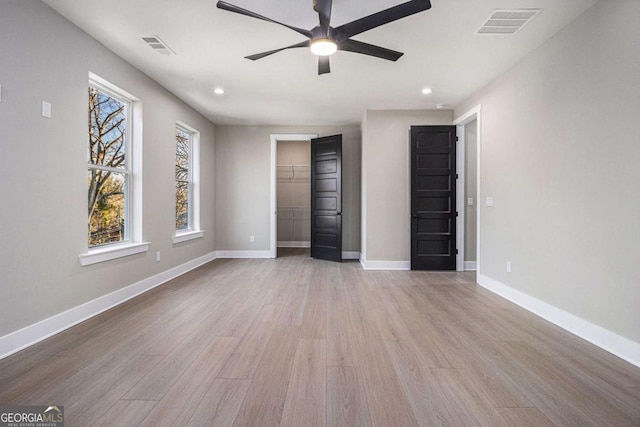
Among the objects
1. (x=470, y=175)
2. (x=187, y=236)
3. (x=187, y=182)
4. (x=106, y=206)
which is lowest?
(x=187, y=236)

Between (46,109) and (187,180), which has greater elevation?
(46,109)

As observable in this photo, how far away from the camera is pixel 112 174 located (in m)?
3.41

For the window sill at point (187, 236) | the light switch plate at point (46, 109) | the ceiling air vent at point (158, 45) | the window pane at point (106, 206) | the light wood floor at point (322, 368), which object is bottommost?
the light wood floor at point (322, 368)

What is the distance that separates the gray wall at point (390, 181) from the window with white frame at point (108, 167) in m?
3.52

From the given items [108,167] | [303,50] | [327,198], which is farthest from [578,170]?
[108,167]

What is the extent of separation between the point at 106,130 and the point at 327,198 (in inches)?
147

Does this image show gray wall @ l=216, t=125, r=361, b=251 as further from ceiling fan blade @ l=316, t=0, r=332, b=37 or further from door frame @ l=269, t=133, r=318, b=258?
ceiling fan blade @ l=316, t=0, r=332, b=37

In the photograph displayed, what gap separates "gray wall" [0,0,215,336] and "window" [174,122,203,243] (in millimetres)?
1651

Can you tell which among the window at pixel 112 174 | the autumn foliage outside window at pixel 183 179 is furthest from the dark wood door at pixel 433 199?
the window at pixel 112 174

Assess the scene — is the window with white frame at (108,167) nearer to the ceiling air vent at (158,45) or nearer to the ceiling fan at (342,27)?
the ceiling air vent at (158,45)

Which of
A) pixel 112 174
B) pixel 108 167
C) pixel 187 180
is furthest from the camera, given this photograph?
pixel 187 180

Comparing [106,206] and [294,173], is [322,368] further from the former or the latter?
[294,173]

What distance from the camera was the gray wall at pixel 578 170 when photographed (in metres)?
2.15

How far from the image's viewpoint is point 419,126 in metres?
5.04
